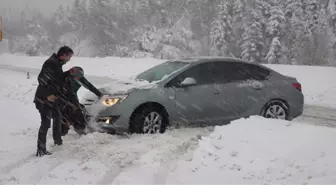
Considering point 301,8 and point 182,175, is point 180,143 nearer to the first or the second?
point 182,175

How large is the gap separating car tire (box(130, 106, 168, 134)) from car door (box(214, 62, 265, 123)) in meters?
1.28

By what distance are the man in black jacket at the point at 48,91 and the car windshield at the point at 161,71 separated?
83.9 inches

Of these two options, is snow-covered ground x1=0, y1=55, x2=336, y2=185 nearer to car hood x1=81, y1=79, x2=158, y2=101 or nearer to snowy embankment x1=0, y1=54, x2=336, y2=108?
car hood x1=81, y1=79, x2=158, y2=101

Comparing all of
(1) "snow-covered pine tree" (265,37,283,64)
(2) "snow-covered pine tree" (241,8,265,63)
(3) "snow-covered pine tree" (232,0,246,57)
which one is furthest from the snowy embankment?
(3) "snow-covered pine tree" (232,0,246,57)

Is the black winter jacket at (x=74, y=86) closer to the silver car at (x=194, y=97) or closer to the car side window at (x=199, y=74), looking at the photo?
the silver car at (x=194, y=97)

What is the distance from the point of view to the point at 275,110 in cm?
768

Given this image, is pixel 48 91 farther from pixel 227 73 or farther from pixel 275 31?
pixel 275 31

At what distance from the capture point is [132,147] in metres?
5.73

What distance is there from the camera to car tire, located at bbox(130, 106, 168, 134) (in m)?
6.46

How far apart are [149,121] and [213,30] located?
42.2 m

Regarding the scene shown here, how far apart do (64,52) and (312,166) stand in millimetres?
3941

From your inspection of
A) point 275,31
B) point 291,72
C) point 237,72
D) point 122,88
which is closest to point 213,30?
point 275,31

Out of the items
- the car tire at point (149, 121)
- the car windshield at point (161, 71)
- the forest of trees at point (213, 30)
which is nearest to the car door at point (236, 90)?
the car windshield at point (161, 71)

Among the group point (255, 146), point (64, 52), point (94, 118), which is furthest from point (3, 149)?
point (255, 146)
